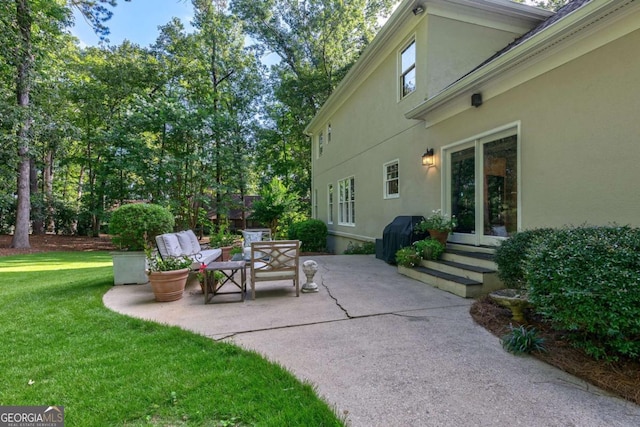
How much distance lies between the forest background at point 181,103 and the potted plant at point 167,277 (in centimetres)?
1222

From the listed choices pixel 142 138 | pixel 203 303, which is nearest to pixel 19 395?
pixel 203 303

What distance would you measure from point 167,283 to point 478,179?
573cm

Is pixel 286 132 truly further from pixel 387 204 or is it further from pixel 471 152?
pixel 471 152

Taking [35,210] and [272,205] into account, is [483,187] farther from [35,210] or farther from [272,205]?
[35,210]

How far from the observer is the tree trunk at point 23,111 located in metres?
11.2

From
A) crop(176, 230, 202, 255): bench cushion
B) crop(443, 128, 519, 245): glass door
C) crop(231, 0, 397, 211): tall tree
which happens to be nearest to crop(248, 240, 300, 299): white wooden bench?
crop(176, 230, 202, 255): bench cushion

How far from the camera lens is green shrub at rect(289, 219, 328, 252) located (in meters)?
13.0

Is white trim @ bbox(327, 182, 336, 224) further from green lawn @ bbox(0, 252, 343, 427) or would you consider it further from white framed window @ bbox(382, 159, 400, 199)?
green lawn @ bbox(0, 252, 343, 427)

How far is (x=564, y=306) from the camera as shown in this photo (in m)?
2.44

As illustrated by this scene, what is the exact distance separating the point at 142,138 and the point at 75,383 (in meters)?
16.0

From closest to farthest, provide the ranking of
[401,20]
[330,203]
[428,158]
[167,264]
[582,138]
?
[582,138], [167,264], [428,158], [401,20], [330,203]

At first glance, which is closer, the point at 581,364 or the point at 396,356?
the point at 581,364

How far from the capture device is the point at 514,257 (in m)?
3.90

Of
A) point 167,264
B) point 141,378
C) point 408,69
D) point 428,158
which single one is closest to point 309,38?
point 408,69
